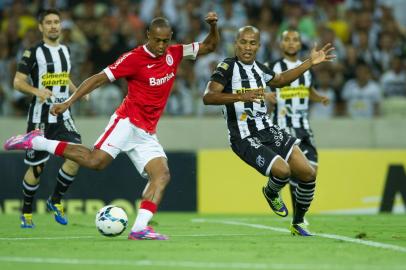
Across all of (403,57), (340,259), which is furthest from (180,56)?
(403,57)

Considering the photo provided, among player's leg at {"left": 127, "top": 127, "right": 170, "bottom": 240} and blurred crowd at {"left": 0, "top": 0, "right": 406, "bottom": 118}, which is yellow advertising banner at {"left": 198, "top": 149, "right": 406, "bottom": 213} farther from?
player's leg at {"left": 127, "top": 127, "right": 170, "bottom": 240}

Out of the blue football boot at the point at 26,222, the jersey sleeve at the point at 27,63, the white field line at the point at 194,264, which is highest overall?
the jersey sleeve at the point at 27,63

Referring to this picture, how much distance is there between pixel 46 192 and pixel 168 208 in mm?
2069

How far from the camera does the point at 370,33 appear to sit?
1947 cm

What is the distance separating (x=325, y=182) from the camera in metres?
16.4

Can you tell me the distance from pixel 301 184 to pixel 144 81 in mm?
1993

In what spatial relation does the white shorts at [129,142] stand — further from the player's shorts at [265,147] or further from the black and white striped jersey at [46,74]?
the black and white striped jersey at [46,74]

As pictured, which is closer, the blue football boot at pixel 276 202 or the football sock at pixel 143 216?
the football sock at pixel 143 216

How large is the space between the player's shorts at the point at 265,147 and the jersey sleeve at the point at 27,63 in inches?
117

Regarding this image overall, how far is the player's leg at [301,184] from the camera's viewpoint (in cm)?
1001

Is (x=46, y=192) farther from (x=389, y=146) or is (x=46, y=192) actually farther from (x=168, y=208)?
(x=389, y=146)

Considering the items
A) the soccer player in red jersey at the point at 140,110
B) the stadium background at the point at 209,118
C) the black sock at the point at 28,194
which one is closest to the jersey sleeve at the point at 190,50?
the soccer player in red jersey at the point at 140,110

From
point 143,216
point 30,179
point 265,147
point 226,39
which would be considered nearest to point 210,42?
point 265,147

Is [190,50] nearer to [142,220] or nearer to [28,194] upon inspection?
[142,220]
